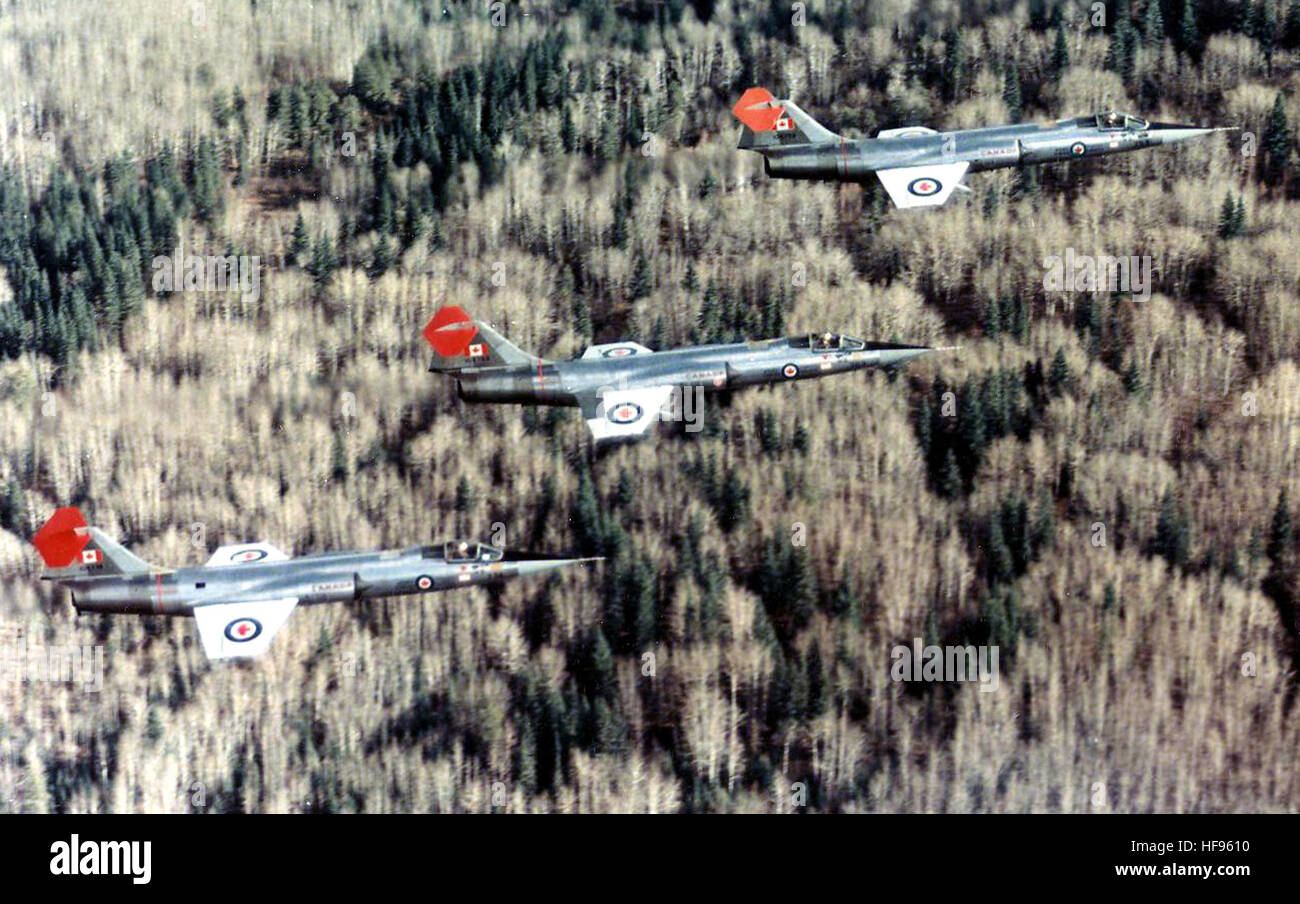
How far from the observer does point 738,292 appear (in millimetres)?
86062

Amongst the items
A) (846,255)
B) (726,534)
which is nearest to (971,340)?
(846,255)

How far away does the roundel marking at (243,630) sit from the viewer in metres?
77.9

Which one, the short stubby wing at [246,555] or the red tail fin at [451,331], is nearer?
the short stubby wing at [246,555]

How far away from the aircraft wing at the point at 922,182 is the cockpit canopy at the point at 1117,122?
A: 4.93m

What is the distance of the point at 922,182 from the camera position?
8200cm

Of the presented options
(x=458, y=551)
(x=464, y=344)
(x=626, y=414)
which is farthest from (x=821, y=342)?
(x=458, y=551)

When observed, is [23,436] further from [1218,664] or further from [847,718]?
[1218,664]

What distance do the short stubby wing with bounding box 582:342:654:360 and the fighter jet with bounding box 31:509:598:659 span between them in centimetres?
672

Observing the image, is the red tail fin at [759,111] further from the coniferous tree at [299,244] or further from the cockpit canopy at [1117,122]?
the coniferous tree at [299,244]

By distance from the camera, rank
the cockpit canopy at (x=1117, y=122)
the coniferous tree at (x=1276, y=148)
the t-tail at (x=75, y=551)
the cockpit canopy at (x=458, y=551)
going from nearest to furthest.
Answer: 1. the t-tail at (x=75, y=551)
2. the cockpit canopy at (x=458, y=551)
3. the cockpit canopy at (x=1117, y=122)
4. the coniferous tree at (x=1276, y=148)

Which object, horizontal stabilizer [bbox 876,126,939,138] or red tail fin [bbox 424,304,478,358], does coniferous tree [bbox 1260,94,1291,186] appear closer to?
horizontal stabilizer [bbox 876,126,939,138]

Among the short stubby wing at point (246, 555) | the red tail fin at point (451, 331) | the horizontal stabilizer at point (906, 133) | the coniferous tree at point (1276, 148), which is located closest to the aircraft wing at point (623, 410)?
the red tail fin at point (451, 331)

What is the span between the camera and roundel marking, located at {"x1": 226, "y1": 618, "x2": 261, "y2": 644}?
77875 mm

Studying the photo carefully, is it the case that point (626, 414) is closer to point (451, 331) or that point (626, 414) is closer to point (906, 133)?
point (451, 331)
